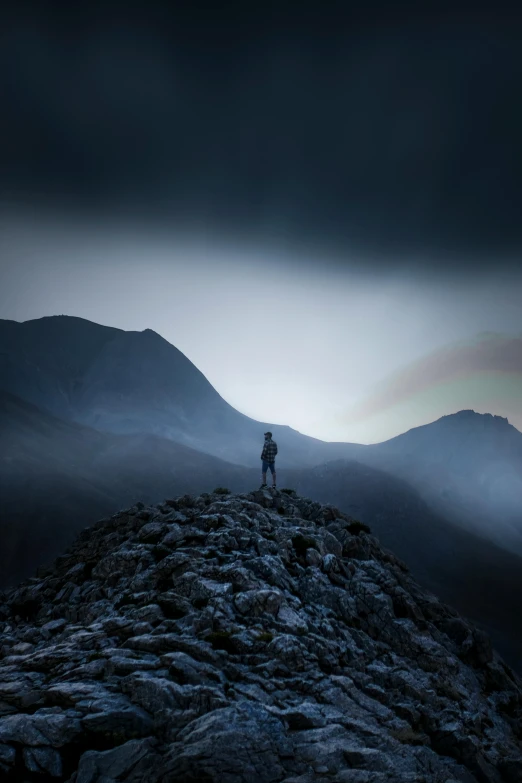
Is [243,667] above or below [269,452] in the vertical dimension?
below

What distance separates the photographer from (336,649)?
1795 cm

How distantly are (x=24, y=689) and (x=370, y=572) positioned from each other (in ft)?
58.3

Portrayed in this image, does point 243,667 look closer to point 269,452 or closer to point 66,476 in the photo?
point 269,452

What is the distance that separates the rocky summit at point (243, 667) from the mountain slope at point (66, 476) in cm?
8440

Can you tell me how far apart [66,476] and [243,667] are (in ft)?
439

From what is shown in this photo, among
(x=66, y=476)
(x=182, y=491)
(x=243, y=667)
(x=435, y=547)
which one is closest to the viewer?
(x=243, y=667)

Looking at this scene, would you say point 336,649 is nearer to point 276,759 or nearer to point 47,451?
point 276,759

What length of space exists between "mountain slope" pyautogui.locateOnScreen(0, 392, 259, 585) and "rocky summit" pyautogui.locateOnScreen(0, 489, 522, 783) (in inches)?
3323

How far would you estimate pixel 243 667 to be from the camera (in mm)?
15352

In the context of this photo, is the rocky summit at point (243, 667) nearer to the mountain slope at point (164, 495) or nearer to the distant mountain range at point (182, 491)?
the mountain slope at point (164, 495)

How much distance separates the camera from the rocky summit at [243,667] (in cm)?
1198

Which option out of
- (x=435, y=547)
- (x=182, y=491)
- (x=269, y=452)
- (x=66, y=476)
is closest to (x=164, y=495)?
(x=182, y=491)

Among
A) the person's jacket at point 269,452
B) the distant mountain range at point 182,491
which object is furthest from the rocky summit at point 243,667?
the distant mountain range at point 182,491

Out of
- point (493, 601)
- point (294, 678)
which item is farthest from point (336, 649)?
point (493, 601)
